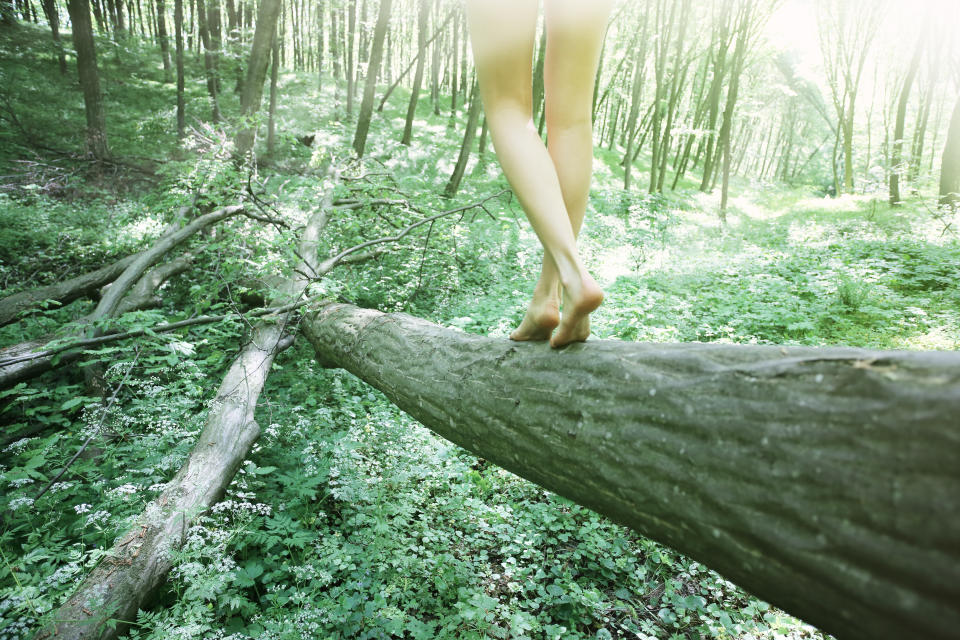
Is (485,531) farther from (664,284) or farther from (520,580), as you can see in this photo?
(664,284)

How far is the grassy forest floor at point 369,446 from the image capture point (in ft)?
6.23

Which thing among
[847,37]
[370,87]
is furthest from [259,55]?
[847,37]

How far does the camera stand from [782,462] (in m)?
0.77

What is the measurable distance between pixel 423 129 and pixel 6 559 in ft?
58.4

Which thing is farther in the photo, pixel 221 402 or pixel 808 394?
pixel 221 402

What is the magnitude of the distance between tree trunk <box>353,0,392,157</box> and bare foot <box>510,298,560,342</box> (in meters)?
8.97

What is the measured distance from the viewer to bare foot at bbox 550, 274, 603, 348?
124cm

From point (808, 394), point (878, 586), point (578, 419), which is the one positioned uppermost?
point (808, 394)

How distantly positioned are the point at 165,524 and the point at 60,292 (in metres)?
3.69

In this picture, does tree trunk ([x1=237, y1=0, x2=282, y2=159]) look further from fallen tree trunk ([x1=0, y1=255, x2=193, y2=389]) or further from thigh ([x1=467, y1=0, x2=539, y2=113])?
thigh ([x1=467, y1=0, x2=539, y2=113])

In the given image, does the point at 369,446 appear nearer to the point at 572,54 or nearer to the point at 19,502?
the point at 19,502

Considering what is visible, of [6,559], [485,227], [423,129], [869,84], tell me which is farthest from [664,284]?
[869,84]

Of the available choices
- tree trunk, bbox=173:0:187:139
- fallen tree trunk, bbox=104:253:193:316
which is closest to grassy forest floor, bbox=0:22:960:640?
fallen tree trunk, bbox=104:253:193:316

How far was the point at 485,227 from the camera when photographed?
7828mm
